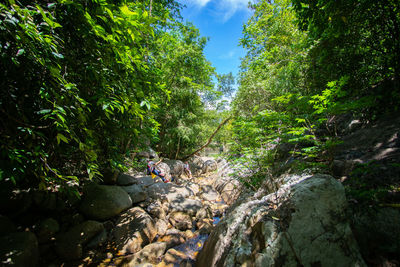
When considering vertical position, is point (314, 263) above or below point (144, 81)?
below

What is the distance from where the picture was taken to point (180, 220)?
5.00m

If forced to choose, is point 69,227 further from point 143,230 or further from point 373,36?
point 373,36

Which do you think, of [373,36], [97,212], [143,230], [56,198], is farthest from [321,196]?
[56,198]

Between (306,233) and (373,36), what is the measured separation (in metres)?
3.96

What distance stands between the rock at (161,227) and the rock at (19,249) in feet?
8.60

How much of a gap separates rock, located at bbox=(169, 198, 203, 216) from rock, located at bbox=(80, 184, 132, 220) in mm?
1711

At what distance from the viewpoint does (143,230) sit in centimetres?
405

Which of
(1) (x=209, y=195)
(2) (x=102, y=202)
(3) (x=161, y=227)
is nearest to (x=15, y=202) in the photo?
(2) (x=102, y=202)

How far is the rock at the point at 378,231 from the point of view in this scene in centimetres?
137

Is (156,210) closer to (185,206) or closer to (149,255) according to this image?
(185,206)

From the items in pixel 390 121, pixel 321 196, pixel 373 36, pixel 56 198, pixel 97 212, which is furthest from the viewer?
pixel 97 212

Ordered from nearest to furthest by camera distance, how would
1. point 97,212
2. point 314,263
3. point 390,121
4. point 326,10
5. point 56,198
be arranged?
point 314,263 < point 326,10 < point 390,121 < point 56,198 < point 97,212

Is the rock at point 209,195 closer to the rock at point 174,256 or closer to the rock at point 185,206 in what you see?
the rock at point 185,206

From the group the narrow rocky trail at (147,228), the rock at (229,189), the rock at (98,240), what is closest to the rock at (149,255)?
the narrow rocky trail at (147,228)
